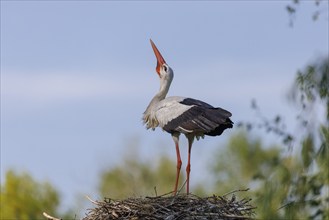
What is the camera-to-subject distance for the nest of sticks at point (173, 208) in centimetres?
954

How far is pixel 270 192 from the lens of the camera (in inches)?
245

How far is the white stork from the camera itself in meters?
10.6

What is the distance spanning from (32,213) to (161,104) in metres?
21.0

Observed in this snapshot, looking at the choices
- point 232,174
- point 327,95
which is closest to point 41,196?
point 232,174

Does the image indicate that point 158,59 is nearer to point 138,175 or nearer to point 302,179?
point 302,179

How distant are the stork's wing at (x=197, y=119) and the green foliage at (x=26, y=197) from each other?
20.8m

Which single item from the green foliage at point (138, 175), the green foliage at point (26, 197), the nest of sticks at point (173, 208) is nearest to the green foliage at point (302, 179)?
the nest of sticks at point (173, 208)

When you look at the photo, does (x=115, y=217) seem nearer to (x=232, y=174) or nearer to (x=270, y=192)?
(x=270, y=192)

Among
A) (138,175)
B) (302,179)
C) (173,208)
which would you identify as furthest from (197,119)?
(138,175)

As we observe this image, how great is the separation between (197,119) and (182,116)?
0.19 metres

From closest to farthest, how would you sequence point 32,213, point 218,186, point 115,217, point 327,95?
point 327,95
point 115,217
point 32,213
point 218,186

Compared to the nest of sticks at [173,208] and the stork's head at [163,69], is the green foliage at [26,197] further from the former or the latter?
the nest of sticks at [173,208]

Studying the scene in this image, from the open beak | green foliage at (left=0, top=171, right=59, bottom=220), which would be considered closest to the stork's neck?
the open beak

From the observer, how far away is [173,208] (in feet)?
31.6
